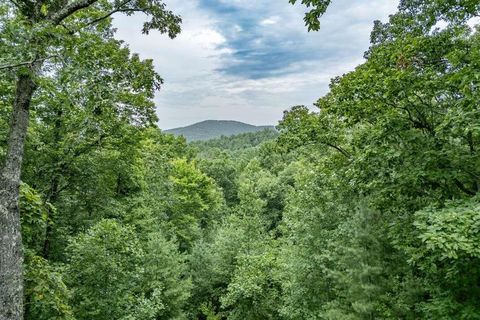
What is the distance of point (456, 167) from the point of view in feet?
24.2

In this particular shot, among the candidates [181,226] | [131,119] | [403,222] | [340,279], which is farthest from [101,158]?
[181,226]

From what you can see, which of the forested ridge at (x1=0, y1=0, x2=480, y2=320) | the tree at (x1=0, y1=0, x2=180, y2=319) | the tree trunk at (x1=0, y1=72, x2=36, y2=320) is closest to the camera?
the tree at (x1=0, y1=0, x2=180, y2=319)

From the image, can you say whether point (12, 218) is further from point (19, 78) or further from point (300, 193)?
point (300, 193)

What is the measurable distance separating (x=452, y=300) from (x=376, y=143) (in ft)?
11.5

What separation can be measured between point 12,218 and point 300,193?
1171 centimetres

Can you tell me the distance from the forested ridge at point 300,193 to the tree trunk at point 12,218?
0.02 m

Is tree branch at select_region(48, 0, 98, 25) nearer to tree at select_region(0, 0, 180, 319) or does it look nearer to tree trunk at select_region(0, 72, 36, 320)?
tree at select_region(0, 0, 180, 319)

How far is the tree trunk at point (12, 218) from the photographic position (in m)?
4.61

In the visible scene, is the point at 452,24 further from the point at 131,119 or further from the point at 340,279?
the point at 131,119

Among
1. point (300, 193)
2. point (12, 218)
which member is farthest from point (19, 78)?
point (300, 193)

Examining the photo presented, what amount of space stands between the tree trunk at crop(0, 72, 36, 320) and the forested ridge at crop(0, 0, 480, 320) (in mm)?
18

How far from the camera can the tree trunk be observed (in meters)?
4.61

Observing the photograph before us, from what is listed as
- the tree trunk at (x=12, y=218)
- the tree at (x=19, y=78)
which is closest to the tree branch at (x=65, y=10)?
the tree at (x=19, y=78)

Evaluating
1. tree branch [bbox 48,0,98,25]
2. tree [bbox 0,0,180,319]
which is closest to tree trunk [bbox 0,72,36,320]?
tree [bbox 0,0,180,319]
